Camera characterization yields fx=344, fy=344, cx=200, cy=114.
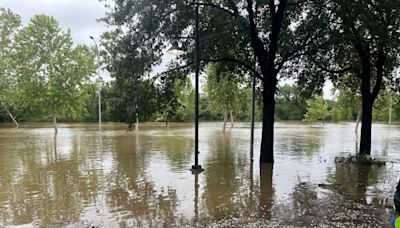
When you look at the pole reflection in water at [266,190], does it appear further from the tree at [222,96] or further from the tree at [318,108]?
the tree at [318,108]

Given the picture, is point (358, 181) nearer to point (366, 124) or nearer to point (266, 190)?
point (266, 190)

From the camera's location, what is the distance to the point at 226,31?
1109cm

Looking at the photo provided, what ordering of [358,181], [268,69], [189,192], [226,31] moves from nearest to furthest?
[189,192] → [358,181] → [226,31] → [268,69]

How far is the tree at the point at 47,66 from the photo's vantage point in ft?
96.4

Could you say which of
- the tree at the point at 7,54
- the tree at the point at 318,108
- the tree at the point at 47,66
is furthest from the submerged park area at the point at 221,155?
the tree at the point at 318,108

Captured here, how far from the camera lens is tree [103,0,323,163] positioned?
34.5 feet

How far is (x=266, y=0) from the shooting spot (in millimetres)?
10836

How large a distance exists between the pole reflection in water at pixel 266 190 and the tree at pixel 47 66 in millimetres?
23255

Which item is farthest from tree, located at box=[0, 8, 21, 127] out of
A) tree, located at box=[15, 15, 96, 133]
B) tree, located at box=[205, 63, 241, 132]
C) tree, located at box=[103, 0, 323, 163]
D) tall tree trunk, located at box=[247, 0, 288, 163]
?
tall tree trunk, located at box=[247, 0, 288, 163]

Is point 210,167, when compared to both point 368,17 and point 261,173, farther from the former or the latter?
point 368,17

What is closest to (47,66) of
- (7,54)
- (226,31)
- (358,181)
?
(7,54)

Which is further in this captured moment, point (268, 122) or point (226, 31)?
point (268, 122)

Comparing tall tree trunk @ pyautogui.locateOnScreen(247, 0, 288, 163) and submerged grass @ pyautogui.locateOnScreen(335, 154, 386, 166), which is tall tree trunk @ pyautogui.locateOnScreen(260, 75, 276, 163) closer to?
tall tree trunk @ pyautogui.locateOnScreen(247, 0, 288, 163)

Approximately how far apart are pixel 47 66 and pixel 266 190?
2697 centimetres
